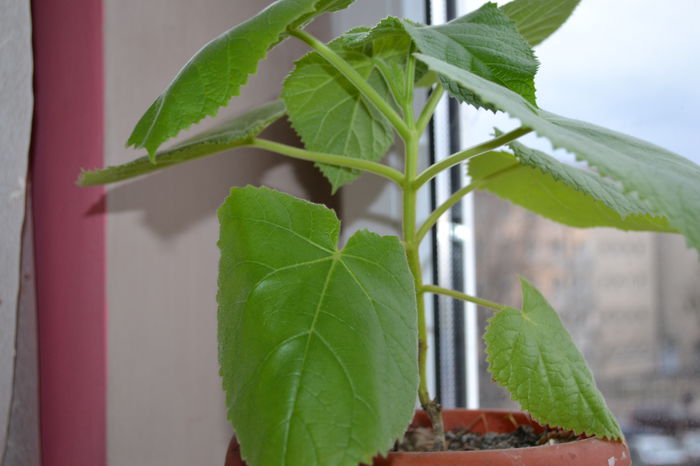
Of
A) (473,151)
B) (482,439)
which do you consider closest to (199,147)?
(473,151)

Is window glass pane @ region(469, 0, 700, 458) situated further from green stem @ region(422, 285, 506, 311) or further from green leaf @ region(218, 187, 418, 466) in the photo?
green leaf @ region(218, 187, 418, 466)

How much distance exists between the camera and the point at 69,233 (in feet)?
2.24

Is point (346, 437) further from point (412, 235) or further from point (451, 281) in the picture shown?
point (451, 281)

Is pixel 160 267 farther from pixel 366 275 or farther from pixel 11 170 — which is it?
pixel 366 275

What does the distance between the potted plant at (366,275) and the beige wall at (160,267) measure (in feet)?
0.52

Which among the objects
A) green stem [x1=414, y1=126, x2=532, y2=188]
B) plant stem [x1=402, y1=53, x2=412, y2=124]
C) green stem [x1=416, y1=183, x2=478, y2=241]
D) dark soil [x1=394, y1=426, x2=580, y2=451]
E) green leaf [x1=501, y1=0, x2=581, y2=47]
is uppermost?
green leaf [x1=501, y1=0, x2=581, y2=47]

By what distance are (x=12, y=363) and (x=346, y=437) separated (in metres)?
0.38

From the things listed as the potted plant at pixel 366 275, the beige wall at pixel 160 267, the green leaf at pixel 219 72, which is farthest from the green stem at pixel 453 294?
the beige wall at pixel 160 267

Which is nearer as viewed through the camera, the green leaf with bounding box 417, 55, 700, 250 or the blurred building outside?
the green leaf with bounding box 417, 55, 700, 250

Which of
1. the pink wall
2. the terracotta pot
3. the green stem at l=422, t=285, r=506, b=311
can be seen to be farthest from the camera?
the pink wall

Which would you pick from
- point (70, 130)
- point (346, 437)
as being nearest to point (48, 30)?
point (70, 130)

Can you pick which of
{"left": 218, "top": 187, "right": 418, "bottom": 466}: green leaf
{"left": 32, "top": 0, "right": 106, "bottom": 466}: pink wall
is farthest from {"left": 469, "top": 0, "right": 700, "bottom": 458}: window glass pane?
{"left": 32, "top": 0, "right": 106, "bottom": 466}: pink wall

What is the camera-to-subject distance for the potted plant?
0.35 meters

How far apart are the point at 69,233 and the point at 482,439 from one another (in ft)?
1.53
